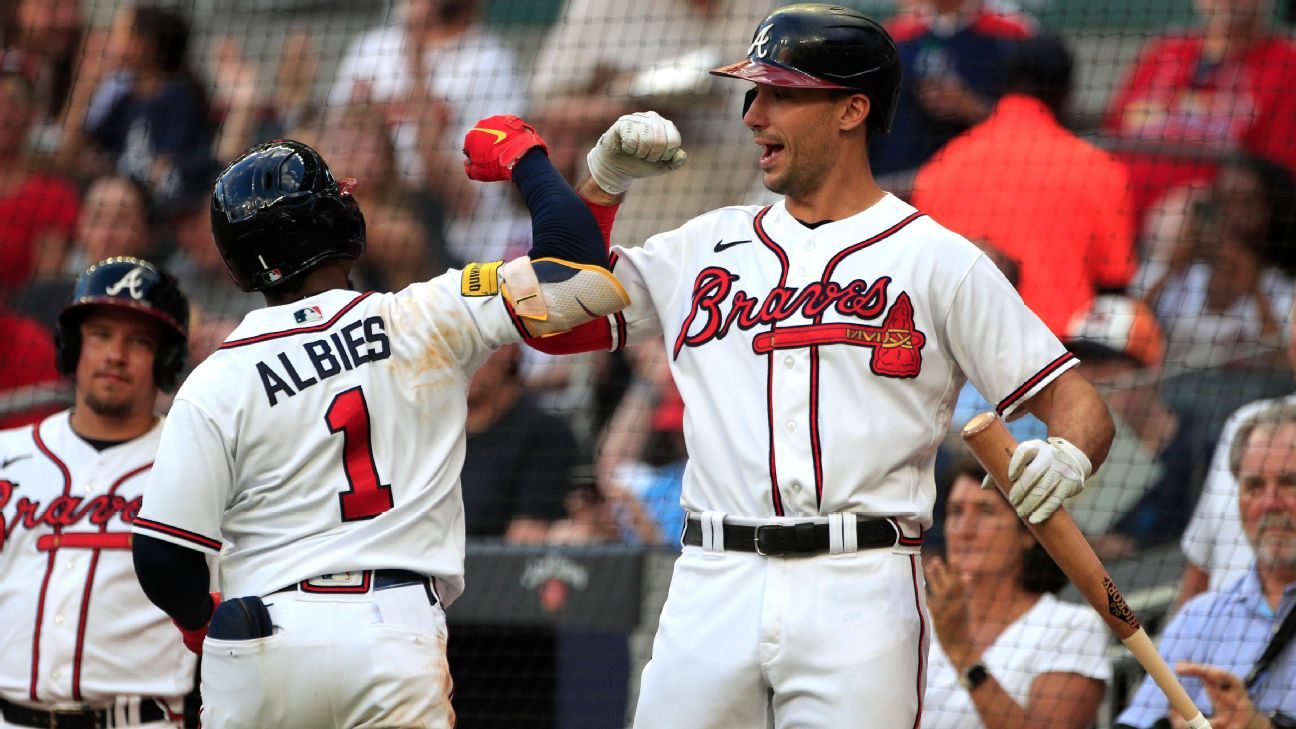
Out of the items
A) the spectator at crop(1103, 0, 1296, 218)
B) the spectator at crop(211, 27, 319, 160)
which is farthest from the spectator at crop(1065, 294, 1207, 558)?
the spectator at crop(211, 27, 319, 160)

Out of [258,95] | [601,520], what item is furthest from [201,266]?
[601,520]

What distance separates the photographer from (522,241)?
19.4 feet

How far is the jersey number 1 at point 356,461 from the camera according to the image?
2.61 meters

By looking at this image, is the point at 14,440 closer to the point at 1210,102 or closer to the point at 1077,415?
the point at 1077,415

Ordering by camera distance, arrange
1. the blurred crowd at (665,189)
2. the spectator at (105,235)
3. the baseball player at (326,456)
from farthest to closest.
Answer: the spectator at (105,235), the blurred crowd at (665,189), the baseball player at (326,456)

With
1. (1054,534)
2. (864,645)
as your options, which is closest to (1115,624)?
(1054,534)

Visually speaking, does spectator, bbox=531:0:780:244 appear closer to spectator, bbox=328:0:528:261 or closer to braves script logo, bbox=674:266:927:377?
spectator, bbox=328:0:528:261

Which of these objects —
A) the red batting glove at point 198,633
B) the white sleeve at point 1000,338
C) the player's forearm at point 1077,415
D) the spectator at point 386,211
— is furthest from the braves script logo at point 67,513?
the spectator at point 386,211

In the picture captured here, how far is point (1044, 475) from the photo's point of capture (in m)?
2.42

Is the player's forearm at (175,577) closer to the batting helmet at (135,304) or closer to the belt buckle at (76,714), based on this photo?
the belt buckle at (76,714)

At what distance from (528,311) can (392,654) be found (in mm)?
623

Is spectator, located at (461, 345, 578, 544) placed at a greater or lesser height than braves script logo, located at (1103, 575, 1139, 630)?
lesser

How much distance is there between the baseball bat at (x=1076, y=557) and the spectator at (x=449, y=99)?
363 centimetres

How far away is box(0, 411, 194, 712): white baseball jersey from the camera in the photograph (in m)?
3.37
